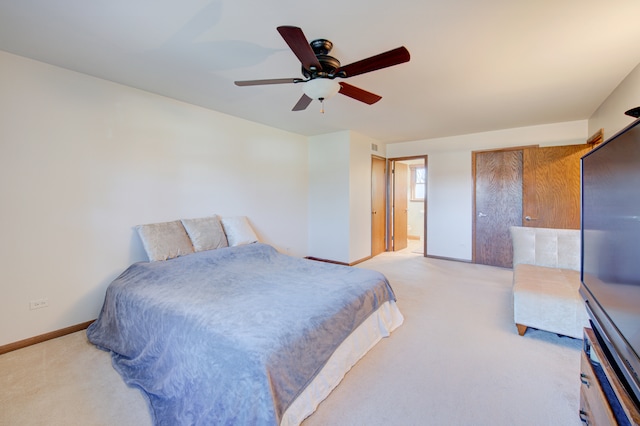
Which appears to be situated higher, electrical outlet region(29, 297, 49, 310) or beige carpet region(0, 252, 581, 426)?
electrical outlet region(29, 297, 49, 310)

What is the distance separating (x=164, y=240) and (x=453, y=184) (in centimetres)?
498

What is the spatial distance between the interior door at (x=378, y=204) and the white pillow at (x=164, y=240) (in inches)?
144

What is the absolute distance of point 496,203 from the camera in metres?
4.90

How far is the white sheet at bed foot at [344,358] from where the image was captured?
1.55 m

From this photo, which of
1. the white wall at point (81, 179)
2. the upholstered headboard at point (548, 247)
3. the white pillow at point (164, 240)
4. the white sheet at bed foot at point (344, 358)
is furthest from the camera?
the upholstered headboard at point (548, 247)

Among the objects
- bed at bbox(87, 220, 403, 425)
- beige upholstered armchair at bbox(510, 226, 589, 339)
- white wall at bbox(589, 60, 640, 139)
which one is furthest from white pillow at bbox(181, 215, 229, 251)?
white wall at bbox(589, 60, 640, 139)

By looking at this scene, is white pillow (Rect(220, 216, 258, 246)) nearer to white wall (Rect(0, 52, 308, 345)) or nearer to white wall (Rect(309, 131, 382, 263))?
white wall (Rect(0, 52, 308, 345))

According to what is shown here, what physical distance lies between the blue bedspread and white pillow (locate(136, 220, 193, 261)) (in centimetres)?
15

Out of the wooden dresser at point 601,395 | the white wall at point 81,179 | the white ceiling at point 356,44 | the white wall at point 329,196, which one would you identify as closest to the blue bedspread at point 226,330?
the white wall at point 81,179

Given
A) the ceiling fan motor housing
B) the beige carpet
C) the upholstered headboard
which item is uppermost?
the ceiling fan motor housing

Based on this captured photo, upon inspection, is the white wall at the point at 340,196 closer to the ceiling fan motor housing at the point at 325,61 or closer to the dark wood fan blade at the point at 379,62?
the ceiling fan motor housing at the point at 325,61

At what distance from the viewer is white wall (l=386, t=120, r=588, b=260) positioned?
4.96 meters

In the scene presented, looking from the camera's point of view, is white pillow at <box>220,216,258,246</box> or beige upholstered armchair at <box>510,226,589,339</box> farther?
white pillow at <box>220,216,258,246</box>

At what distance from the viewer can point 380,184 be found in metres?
5.93
